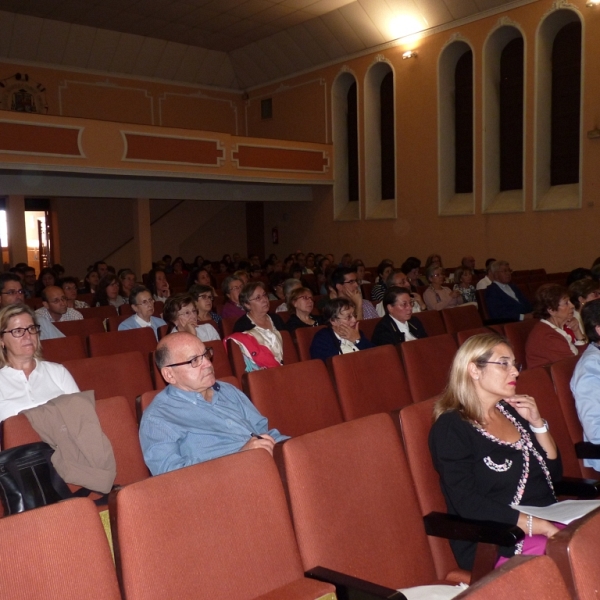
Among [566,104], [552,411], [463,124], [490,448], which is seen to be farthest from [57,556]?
[463,124]

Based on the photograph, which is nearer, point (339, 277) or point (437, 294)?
point (339, 277)

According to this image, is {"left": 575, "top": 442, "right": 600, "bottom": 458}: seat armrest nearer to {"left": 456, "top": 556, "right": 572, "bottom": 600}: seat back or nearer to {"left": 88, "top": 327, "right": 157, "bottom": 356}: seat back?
{"left": 456, "top": 556, "right": 572, "bottom": 600}: seat back

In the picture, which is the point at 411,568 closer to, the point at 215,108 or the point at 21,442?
the point at 21,442

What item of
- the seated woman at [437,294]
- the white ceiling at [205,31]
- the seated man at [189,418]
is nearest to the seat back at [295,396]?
the seated man at [189,418]

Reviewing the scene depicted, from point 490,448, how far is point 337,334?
1914 millimetres

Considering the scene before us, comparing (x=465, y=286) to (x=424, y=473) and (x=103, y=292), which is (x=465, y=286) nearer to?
(x=103, y=292)

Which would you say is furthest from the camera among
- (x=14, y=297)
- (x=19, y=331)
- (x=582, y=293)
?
(x=14, y=297)

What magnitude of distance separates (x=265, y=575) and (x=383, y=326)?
2.81 meters

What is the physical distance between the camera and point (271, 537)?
1598 mm

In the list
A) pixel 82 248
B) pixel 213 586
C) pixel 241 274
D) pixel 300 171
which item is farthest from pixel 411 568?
pixel 82 248

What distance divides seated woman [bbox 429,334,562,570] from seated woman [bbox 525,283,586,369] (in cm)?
154

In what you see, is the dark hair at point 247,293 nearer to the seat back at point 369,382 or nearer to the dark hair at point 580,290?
the seat back at point 369,382

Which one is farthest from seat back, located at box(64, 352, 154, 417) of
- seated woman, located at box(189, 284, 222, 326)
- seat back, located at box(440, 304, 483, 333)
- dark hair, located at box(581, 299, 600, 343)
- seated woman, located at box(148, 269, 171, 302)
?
seated woman, located at box(148, 269, 171, 302)

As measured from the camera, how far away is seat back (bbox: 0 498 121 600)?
1240 millimetres
